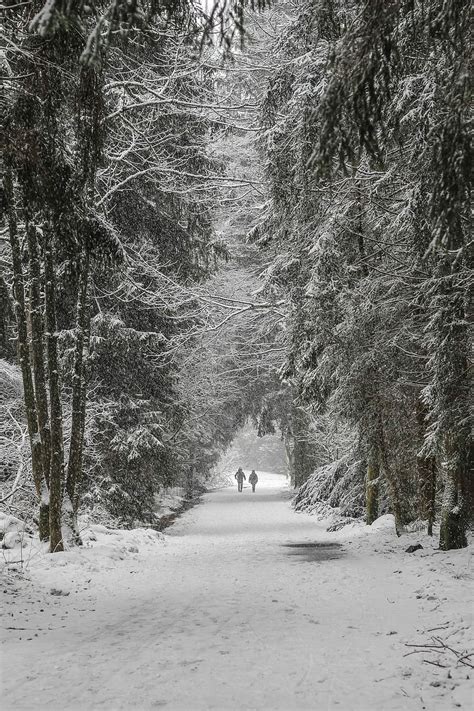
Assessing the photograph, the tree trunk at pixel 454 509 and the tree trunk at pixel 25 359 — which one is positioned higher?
the tree trunk at pixel 25 359

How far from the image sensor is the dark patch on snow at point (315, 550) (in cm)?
1059

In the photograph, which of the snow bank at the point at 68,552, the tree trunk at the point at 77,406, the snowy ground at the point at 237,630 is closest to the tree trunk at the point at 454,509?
the snowy ground at the point at 237,630

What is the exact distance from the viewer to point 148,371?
16.2 meters

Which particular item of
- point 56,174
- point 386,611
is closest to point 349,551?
point 386,611

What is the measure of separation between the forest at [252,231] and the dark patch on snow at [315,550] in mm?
1571

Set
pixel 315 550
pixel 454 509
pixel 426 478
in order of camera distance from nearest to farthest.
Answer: pixel 454 509, pixel 426 478, pixel 315 550

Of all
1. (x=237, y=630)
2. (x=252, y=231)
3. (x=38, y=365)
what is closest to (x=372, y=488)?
(x=252, y=231)

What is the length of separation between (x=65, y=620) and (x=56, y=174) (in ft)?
14.9

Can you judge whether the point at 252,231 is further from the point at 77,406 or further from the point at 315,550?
the point at 315,550

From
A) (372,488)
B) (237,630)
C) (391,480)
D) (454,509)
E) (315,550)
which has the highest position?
(391,480)

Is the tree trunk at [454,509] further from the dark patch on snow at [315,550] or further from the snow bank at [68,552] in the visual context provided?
the snow bank at [68,552]

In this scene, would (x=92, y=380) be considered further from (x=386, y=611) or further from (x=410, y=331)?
(x=386, y=611)

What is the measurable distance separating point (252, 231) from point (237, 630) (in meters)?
10.9

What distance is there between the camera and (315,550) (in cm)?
1174
